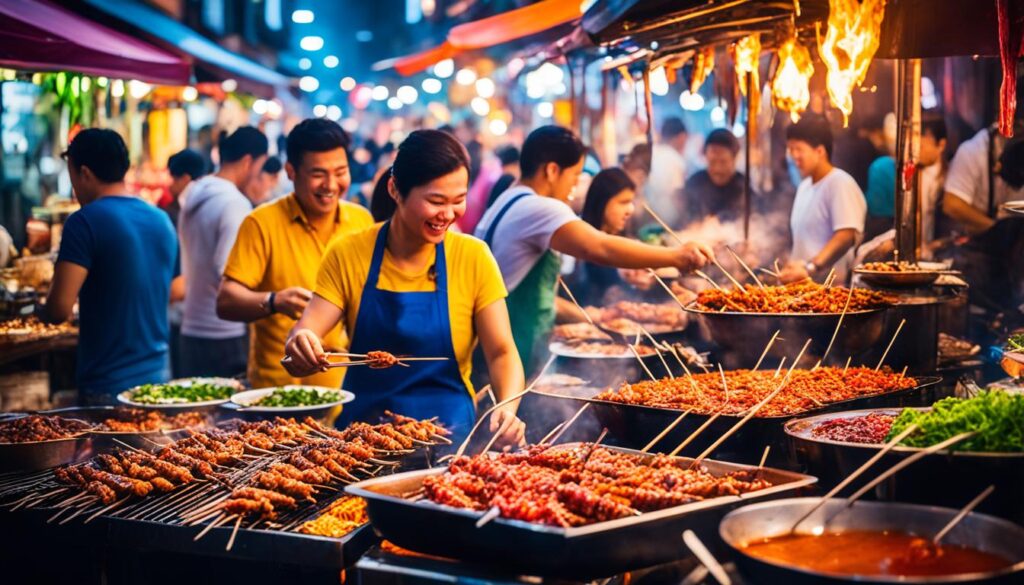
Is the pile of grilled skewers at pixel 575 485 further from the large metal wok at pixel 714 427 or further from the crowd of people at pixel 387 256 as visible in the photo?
the crowd of people at pixel 387 256

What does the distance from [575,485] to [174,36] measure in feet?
34.5

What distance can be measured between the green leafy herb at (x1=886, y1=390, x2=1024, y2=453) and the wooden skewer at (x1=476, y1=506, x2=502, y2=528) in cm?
125

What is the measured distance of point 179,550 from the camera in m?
3.22

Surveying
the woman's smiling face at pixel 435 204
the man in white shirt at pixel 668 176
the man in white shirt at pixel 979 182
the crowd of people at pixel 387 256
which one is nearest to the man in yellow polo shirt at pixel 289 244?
the crowd of people at pixel 387 256

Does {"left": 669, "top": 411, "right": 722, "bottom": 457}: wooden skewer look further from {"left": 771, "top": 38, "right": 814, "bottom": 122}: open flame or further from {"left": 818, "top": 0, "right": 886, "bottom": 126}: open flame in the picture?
{"left": 771, "top": 38, "right": 814, "bottom": 122}: open flame

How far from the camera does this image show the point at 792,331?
4.41 meters

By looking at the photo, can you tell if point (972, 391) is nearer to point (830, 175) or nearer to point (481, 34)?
point (830, 175)

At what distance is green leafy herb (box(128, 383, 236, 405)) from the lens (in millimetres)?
5301

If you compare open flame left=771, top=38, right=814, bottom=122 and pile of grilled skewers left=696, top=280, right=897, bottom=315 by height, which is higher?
open flame left=771, top=38, right=814, bottom=122

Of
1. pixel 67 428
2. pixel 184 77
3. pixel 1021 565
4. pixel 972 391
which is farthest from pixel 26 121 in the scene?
pixel 1021 565

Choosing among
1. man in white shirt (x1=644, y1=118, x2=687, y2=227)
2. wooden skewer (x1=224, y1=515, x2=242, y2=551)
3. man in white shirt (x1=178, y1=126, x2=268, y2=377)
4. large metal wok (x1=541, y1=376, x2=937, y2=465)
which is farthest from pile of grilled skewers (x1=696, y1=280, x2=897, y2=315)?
man in white shirt (x1=644, y1=118, x2=687, y2=227)

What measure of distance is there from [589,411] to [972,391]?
5.77 feet

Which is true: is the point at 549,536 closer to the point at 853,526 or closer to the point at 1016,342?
the point at 853,526

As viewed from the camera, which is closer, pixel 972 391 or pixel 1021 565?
pixel 1021 565
